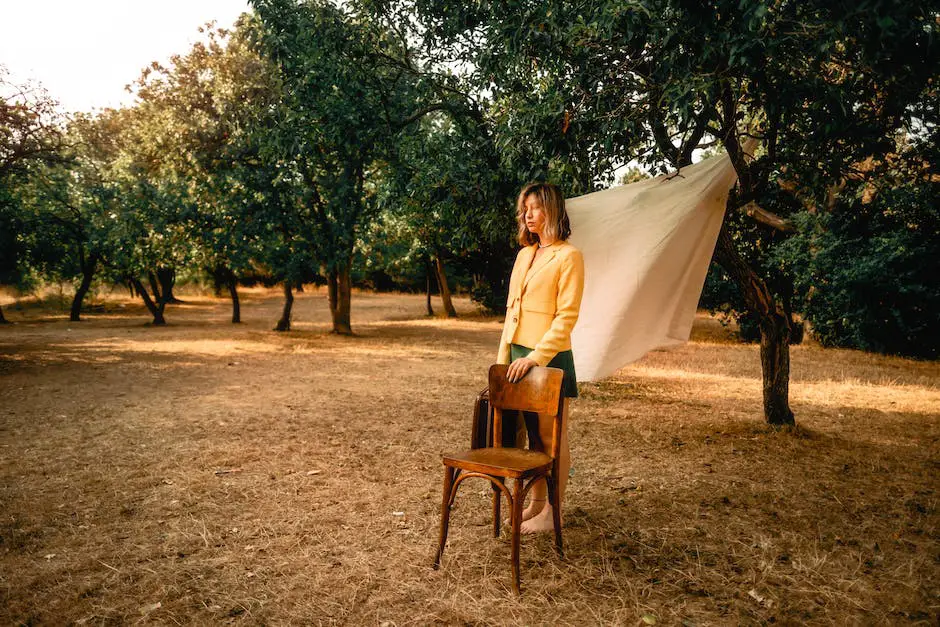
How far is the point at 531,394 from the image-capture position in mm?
3273

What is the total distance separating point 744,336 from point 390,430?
1263 centimetres

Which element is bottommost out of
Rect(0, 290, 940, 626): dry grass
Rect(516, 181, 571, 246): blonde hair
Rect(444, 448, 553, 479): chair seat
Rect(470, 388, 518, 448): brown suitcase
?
Rect(0, 290, 940, 626): dry grass

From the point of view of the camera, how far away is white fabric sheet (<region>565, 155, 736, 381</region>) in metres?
4.93

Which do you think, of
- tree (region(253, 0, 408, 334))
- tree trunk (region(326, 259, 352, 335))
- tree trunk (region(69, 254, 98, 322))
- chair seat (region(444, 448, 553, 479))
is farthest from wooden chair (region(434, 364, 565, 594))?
tree trunk (region(69, 254, 98, 322))

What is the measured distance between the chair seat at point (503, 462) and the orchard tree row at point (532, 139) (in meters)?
2.18

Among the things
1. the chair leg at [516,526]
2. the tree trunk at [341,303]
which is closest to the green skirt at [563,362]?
the chair leg at [516,526]

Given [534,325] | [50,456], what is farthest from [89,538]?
[534,325]

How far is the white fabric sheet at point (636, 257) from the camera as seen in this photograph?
493 cm

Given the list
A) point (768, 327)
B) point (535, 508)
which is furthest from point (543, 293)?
point (768, 327)

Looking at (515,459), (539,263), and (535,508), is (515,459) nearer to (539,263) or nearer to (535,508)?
(535,508)

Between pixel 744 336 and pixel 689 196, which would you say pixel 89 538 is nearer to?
pixel 689 196

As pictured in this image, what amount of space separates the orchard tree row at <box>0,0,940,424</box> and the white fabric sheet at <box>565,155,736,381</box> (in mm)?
335

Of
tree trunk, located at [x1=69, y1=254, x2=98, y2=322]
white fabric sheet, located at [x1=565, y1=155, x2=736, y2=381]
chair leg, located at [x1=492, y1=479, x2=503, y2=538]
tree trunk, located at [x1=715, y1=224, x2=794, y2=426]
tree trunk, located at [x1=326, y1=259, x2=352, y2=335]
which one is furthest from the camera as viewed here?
tree trunk, located at [x1=69, y1=254, x2=98, y2=322]

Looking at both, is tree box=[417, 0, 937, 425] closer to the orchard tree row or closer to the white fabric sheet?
the orchard tree row
